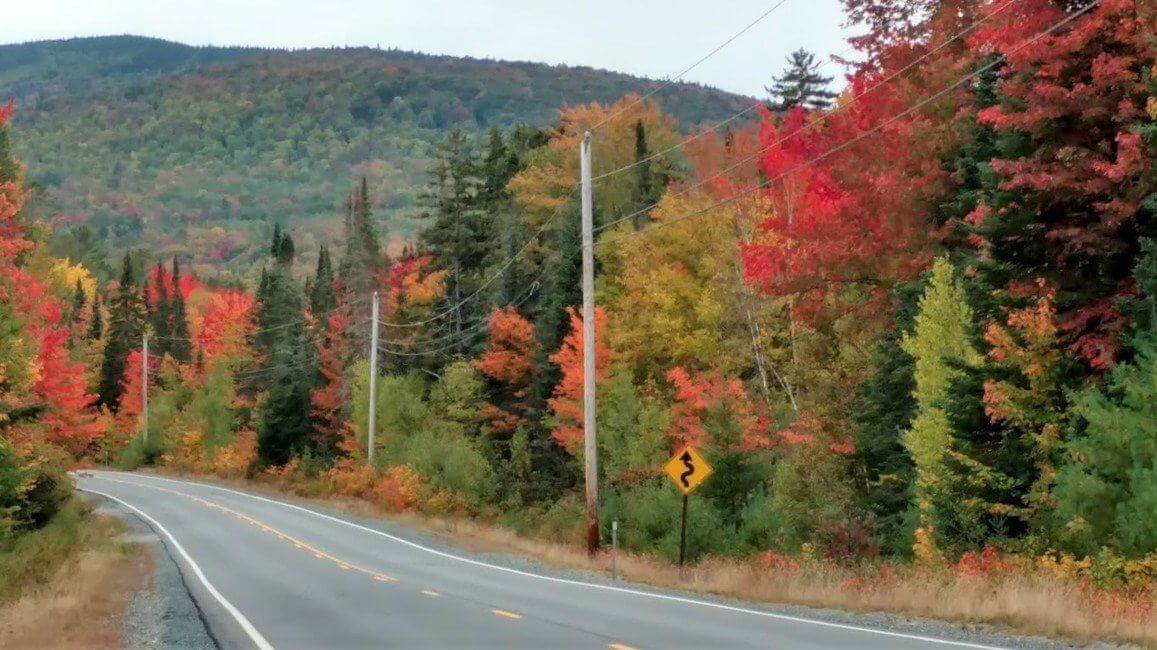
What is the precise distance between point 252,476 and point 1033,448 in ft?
216

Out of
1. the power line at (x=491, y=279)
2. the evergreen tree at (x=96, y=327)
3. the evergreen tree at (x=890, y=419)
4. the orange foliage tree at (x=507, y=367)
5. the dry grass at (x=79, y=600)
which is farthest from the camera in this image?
the evergreen tree at (x=96, y=327)

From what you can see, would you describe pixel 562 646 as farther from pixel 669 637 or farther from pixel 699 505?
pixel 699 505

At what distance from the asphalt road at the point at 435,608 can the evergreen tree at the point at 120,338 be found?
87.0 meters

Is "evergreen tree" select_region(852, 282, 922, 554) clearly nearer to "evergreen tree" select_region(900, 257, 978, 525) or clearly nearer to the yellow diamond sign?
"evergreen tree" select_region(900, 257, 978, 525)

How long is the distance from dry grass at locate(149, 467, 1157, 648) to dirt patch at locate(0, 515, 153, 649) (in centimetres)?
975

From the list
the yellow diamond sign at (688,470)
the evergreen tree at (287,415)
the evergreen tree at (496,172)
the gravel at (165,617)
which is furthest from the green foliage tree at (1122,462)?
the evergreen tree at (287,415)

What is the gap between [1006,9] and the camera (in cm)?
2328

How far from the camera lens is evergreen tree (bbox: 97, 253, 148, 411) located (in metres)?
Result: 119

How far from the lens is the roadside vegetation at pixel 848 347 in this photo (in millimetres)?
19297

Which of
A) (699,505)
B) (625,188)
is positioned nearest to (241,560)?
(699,505)

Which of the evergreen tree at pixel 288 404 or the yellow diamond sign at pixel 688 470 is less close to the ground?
the evergreen tree at pixel 288 404

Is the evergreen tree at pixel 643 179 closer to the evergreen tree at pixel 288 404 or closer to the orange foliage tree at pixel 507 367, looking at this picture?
the orange foliage tree at pixel 507 367

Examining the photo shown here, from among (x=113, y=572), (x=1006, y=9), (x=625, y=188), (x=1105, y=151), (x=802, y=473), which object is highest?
(x=625, y=188)

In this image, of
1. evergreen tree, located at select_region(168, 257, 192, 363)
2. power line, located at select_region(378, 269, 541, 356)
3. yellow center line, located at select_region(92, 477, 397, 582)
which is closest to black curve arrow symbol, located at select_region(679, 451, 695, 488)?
yellow center line, located at select_region(92, 477, 397, 582)
